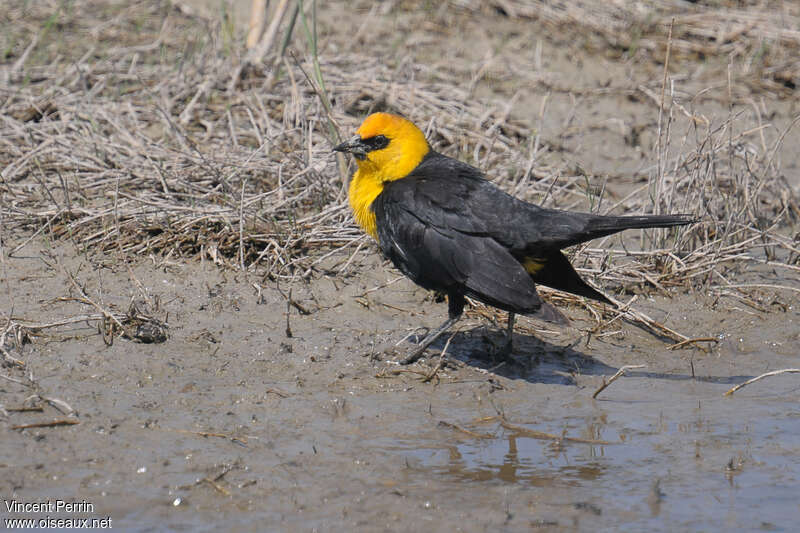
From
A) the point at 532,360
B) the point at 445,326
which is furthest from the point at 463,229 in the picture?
the point at 532,360

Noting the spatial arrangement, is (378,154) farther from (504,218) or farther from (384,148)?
(504,218)

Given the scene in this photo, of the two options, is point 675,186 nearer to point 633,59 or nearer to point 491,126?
point 491,126

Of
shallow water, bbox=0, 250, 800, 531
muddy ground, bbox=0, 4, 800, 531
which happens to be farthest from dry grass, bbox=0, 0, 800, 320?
shallow water, bbox=0, 250, 800, 531

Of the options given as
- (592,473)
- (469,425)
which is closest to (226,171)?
(469,425)

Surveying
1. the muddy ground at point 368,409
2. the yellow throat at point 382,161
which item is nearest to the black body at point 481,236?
the yellow throat at point 382,161

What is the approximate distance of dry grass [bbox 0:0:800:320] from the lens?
5.82 meters

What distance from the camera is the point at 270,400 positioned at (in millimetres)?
4527

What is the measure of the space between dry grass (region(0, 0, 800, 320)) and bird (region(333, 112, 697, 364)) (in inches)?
34.7

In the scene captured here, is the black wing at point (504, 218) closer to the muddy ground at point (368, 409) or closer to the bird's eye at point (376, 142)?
the bird's eye at point (376, 142)

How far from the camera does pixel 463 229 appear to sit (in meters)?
4.77

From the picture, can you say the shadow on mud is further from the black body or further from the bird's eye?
the bird's eye

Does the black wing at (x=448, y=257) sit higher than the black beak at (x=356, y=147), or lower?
lower

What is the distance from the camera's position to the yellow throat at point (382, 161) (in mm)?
5117

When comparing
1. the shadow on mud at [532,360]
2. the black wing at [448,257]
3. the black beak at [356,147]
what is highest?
the black beak at [356,147]
